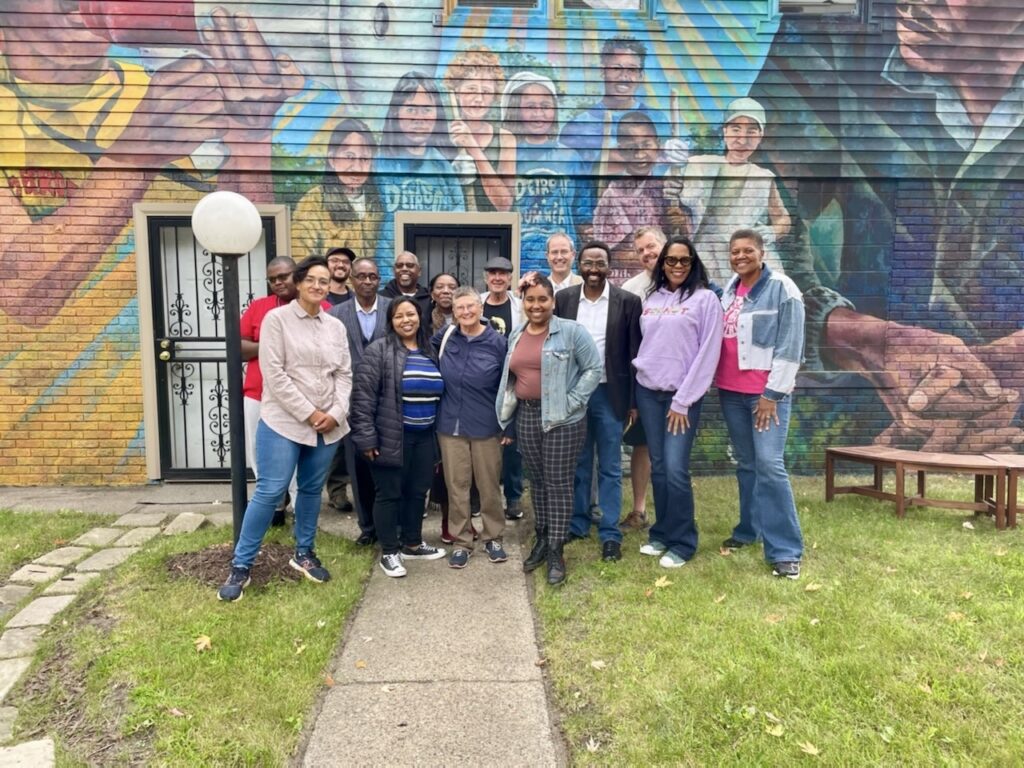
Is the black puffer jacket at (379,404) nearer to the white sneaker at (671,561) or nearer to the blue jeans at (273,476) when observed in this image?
the blue jeans at (273,476)

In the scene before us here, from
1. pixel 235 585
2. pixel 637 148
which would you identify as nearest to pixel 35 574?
pixel 235 585

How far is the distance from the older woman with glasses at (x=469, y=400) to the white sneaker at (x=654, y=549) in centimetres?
103

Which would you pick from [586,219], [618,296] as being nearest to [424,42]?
[586,219]

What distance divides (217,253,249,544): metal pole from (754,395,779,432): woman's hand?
3.00 metres

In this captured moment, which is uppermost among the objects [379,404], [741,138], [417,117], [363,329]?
[417,117]

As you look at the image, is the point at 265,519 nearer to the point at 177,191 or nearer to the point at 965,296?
the point at 177,191

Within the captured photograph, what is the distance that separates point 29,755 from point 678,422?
342 cm

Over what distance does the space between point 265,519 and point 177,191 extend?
148 inches

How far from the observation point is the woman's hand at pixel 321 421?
12.6 ft

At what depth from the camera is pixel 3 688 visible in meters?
3.12

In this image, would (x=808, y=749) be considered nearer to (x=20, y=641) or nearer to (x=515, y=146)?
(x=20, y=641)

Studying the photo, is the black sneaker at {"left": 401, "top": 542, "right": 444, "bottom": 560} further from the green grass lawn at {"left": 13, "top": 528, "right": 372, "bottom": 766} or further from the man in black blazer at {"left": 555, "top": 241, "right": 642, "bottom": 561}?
the man in black blazer at {"left": 555, "top": 241, "right": 642, "bottom": 561}

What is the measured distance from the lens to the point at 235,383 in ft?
13.4

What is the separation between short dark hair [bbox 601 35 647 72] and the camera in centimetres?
622
